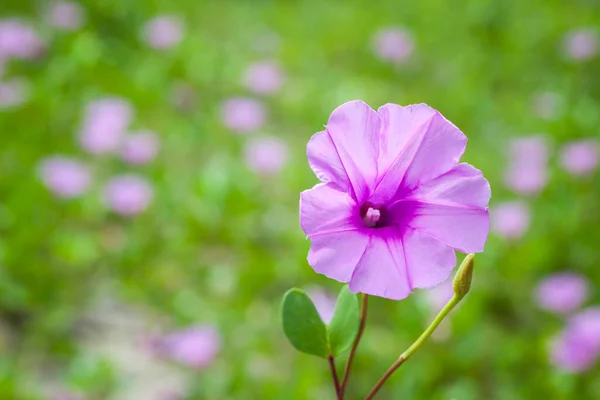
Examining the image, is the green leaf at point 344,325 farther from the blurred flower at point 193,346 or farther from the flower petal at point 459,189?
the blurred flower at point 193,346

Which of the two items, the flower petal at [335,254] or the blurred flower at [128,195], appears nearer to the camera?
the flower petal at [335,254]

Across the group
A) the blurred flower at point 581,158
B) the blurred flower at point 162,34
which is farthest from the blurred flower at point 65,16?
the blurred flower at point 581,158

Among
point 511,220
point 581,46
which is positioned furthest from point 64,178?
point 581,46

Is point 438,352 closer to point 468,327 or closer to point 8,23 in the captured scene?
point 468,327

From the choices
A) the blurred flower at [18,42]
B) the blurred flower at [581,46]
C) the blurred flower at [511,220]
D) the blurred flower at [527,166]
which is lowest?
the blurred flower at [511,220]

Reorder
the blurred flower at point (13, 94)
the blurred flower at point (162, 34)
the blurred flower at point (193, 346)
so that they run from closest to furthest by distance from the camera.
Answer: the blurred flower at point (193, 346) → the blurred flower at point (13, 94) → the blurred flower at point (162, 34)

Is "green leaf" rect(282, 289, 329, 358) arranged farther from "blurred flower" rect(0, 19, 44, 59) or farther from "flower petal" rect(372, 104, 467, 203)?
"blurred flower" rect(0, 19, 44, 59)

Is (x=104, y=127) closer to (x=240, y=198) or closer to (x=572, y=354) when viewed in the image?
(x=240, y=198)

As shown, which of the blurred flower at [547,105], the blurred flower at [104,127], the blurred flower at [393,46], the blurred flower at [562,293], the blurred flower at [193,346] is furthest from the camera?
the blurred flower at [393,46]
